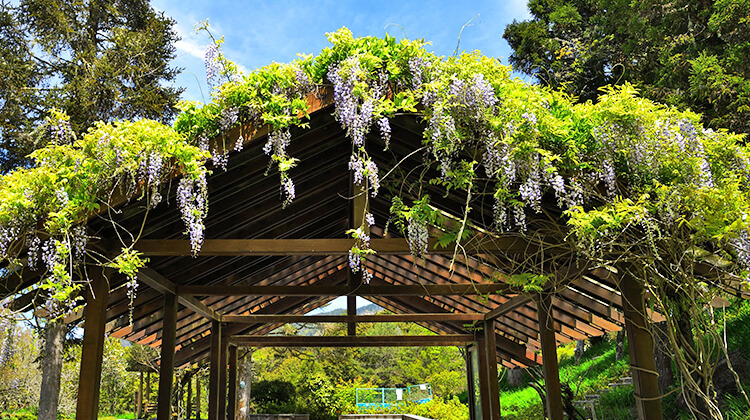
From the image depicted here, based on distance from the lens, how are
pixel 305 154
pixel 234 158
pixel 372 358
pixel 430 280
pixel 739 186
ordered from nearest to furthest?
pixel 739 186, pixel 234 158, pixel 305 154, pixel 430 280, pixel 372 358

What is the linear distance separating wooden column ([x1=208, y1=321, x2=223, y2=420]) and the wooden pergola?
2cm

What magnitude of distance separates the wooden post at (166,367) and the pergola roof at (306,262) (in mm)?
314

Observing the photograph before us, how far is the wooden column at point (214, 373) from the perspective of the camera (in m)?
7.86

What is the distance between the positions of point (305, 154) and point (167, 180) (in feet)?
3.46

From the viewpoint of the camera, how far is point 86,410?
364cm

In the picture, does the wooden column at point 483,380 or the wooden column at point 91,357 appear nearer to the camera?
the wooden column at point 91,357

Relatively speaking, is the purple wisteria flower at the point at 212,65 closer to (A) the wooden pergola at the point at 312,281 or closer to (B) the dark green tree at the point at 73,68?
(A) the wooden pergola at the point at 312,281

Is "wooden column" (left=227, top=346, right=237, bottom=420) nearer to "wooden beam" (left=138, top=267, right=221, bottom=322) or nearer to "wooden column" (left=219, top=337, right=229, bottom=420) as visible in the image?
"wooden column" (left=219, top=337, right=229, bottom=420)

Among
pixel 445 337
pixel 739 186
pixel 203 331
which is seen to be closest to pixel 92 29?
pixel 203 331

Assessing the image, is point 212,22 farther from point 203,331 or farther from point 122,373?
point 122,373

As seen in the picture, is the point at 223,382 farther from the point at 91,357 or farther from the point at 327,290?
the point at 91,357

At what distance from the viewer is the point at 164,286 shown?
561 centimetres

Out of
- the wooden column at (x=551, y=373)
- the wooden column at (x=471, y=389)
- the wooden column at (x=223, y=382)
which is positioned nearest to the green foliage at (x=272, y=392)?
the wooden column at (x=223, y=382)

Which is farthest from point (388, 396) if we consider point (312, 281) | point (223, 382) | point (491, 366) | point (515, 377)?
point (491, 366)
